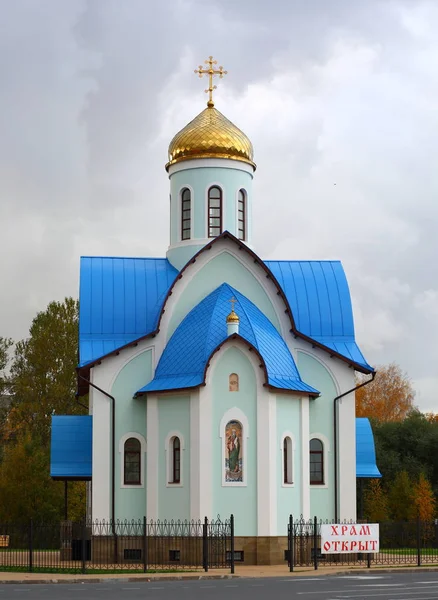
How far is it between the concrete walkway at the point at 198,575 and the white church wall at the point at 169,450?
285cm

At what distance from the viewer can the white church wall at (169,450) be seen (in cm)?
2997

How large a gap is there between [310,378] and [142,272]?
6.16m

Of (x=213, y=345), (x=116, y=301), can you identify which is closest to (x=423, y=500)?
(x=116, y=301)

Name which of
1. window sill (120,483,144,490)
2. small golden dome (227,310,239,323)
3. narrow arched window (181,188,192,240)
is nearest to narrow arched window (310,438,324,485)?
small golden dome (227,310,239,323)

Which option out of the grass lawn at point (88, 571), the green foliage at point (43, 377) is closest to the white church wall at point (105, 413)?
the grass lawn at point (88, 571)

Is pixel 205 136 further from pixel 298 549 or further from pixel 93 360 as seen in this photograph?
pixel 298 549

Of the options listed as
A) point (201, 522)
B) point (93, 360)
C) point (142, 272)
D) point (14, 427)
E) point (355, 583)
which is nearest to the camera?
point (355, 583)

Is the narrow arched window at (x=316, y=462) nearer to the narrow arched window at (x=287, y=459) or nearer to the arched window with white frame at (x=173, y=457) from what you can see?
the narrow arched window at (x=287, y=459)

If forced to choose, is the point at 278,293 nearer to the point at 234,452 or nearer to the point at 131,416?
the point at 234,452

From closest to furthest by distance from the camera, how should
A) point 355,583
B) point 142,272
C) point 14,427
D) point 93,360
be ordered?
point 355,583
point 93,360
point 142,272
point 14,427

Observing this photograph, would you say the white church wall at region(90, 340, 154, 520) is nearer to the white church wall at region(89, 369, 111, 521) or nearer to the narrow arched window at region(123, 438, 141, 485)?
the white church wall at region(89, 369, 111, 521)

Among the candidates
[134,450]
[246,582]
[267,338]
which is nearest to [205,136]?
[267,338]

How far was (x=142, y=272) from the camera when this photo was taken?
113ft

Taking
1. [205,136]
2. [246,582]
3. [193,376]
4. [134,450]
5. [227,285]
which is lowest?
[246,582]
